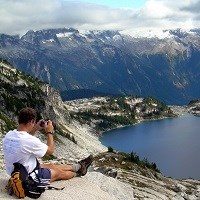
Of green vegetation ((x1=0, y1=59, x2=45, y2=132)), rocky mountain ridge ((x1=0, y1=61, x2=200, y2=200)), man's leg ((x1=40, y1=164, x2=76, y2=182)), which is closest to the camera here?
man's leg ((x1=40, y1=164, x2=76, y2=182))

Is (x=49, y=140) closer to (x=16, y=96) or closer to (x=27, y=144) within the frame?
(x=27, y=144)

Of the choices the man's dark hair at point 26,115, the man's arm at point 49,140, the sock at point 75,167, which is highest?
the man's dark hair at point 26,115

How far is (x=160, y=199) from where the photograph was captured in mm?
57656

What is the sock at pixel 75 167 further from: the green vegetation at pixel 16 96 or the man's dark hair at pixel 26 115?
the green vegetation at pixel 16 96

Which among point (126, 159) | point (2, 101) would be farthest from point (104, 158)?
point (2, 101)

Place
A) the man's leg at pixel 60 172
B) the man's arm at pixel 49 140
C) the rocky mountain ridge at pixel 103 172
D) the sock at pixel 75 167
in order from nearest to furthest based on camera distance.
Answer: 1. the man's arm at pixel 49 140
2. the man's leg at pixel 60 172
3. the sock at pixel 75 167
4. the rocky mountain ridge at pixel 103 172

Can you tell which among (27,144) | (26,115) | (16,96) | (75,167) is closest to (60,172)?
(75,167)

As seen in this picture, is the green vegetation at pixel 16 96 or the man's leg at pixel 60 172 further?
the green vegetation at pixel 16 96

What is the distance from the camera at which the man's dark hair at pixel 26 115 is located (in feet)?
57.1

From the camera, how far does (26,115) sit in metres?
17.5

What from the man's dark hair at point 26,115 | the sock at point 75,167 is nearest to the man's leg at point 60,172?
the sock at point 75,167

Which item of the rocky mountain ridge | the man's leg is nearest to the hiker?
the man's leg

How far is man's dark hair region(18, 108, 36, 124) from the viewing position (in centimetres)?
1739

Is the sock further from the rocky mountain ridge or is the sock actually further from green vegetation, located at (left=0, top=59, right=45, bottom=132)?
green vegetation, located at (left=0, top=59, right=45, bottom=132)
